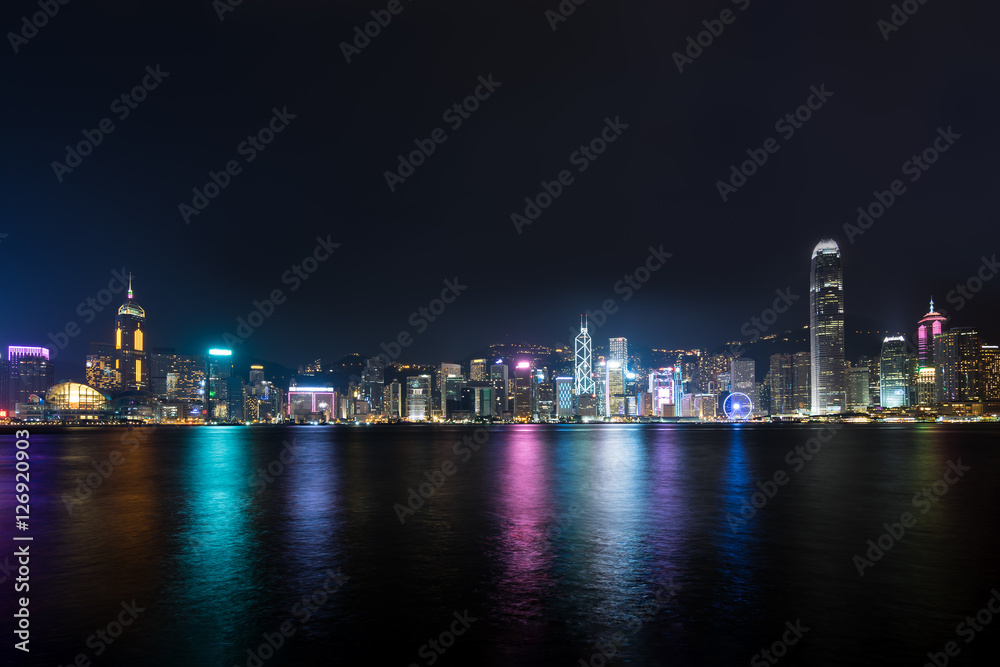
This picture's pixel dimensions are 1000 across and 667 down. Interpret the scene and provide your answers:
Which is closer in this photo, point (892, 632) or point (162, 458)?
point (892, 632)

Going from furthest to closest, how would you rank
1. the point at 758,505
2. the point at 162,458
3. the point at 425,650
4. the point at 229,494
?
the point at 162,458 → the point at 229,494 → the point at 758,505 → the point at 425,650

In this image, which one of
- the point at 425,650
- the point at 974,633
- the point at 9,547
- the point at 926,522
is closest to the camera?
the point at 425,650

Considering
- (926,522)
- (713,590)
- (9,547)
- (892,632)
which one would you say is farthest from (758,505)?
(9,547)

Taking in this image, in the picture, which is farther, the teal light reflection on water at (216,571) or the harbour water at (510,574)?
the teal light reflection on water at (216,571)

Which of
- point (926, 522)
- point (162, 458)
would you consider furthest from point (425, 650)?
point (162, 458)

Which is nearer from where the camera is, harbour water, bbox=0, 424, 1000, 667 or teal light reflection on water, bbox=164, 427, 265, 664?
harbour water, bbox=0, 424, 1000, 667

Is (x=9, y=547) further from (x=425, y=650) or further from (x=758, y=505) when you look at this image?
(x=758, y=505)

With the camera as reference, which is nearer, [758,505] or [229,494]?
[758,505]

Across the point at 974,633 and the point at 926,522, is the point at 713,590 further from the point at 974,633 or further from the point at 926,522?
the point at 926,522

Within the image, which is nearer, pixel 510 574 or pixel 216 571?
pixel 510 574
